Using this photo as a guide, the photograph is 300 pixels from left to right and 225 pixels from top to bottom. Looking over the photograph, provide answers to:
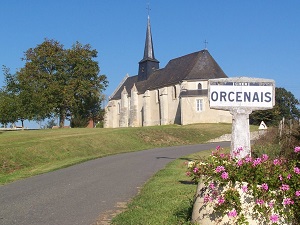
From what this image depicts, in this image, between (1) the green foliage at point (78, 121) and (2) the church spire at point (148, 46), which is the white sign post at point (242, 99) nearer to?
(1) the green foliage at point (78, 121)

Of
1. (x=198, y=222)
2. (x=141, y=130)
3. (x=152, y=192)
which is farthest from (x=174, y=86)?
(x=198, y=222)

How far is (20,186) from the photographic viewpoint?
12828 mm

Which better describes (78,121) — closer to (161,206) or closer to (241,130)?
(161,206)

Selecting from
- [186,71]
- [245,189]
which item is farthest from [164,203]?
[186,71]

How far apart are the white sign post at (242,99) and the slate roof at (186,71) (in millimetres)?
50528

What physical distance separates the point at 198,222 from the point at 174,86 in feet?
186

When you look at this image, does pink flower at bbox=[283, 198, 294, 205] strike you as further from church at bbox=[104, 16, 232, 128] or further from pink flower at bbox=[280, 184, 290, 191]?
church at bbox=[104, 16, 232, 128]

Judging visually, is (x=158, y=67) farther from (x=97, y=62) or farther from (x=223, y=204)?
(x=223, y=204)

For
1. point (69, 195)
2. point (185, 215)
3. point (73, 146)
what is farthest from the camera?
point (73, 146)

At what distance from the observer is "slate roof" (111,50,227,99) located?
59281mm

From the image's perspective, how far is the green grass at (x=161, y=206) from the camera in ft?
22.6

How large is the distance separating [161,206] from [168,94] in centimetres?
5547

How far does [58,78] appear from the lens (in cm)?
5534

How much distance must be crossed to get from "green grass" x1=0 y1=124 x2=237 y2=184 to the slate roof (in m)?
14.4
